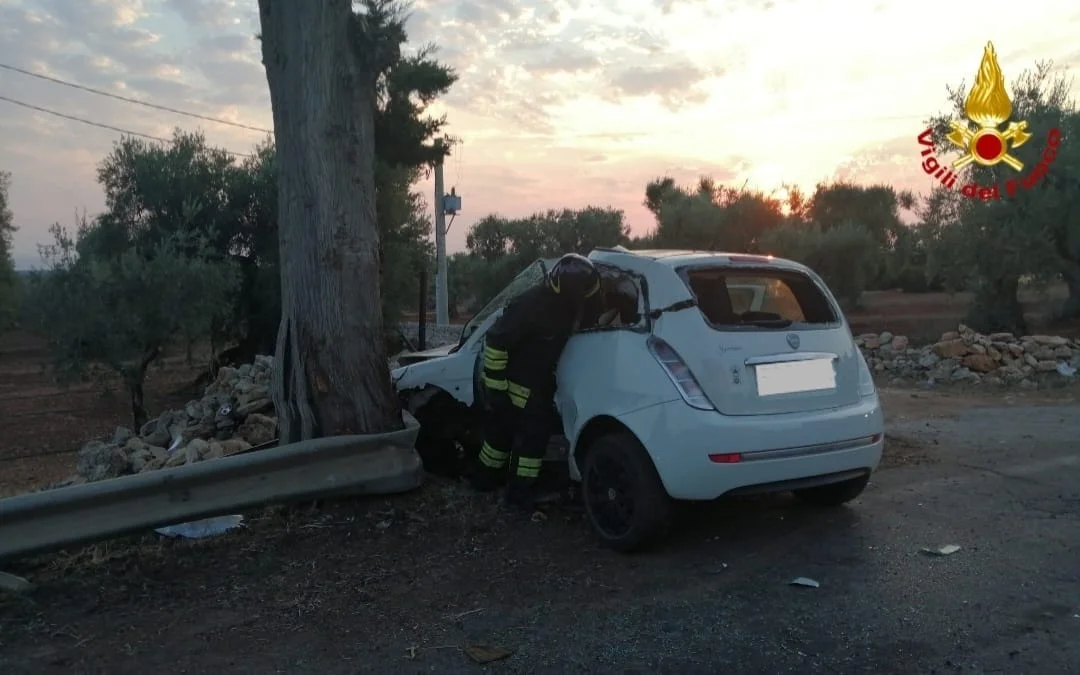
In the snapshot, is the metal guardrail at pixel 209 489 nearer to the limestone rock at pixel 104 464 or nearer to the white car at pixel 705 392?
the white car at pixel 705 392

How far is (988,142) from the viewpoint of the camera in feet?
66.9

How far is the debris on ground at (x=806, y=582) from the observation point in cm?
429

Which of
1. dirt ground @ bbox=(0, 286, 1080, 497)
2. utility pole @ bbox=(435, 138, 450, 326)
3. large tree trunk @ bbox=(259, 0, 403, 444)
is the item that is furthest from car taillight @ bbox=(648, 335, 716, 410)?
utility pole @ bbox=(435, 138, 450, 326)

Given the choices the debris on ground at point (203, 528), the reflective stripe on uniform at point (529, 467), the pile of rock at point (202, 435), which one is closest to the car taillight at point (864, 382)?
the reflective stripe on uniform at point (529, 467)

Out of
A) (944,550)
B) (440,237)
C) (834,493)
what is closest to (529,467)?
(834,493)

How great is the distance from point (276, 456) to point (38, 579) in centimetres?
135

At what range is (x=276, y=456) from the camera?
5160 mm

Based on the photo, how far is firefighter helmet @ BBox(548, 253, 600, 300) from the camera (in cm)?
527

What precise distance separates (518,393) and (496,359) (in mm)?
251

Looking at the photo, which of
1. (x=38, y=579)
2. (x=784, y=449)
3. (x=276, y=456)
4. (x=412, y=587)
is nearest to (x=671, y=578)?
(x=784, y=449)

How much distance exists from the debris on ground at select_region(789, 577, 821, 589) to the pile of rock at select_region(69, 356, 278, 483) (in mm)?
4764

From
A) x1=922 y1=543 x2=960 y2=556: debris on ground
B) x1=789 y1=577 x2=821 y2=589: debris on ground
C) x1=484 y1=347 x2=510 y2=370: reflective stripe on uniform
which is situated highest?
x1=484 y1=347 x2=510 y2=370: reflective stripe on uniform

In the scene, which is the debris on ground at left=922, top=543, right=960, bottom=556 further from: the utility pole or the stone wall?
the utility pole

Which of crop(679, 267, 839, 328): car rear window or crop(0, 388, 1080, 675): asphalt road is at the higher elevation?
crop(679, 267, 839, 328): car rear window
